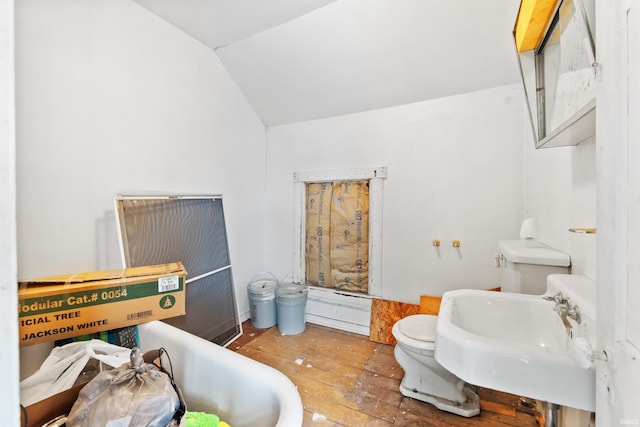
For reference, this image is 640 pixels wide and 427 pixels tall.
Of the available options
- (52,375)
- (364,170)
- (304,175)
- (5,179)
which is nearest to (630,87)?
(5,179)

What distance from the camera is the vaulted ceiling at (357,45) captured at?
177cm

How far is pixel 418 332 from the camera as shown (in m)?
1.65

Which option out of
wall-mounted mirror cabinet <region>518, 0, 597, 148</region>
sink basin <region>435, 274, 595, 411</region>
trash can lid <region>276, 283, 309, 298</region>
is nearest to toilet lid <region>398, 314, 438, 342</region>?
sink basin <region>435, 274, 595, 411</region>

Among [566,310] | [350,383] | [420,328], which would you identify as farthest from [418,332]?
[566,310]

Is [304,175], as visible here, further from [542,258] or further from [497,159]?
[542,258]

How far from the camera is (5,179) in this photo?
0.35m

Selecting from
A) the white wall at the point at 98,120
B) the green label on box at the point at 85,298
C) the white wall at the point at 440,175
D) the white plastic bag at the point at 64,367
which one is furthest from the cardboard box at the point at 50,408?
the white wall at the point at 440,175

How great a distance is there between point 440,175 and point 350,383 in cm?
183

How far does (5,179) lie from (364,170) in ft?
7.86

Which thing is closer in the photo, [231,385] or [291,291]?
[231,385]

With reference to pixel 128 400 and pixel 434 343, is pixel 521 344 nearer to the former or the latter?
pixel 434 343

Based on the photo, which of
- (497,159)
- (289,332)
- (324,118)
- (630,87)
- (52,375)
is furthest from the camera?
(324,118)

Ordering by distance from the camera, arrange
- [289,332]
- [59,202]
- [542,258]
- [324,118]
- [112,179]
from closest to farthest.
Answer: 1. [542,258]
2. [59,202]
3. [112,179]
4. [289,332]
5. [324,118]

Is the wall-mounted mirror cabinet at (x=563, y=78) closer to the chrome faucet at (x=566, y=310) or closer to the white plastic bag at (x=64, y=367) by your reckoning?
the chrome faucet at (x=566, y=310)
